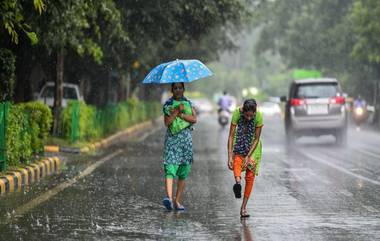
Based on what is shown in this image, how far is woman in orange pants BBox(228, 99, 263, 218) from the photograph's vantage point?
1054 centimetres

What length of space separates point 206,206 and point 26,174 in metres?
4.48

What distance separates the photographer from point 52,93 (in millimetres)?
30922

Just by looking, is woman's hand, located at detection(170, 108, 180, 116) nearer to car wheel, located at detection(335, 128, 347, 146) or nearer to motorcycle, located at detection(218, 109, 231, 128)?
car wheel, located at detection(335, 128, 347, 146)

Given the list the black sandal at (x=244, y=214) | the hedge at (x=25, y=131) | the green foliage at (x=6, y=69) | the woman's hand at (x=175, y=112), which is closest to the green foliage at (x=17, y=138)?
the hedge at (x=25, y=131)

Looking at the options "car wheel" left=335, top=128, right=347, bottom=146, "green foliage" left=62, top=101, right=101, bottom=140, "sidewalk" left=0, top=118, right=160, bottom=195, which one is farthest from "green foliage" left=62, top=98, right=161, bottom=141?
"car wheel" left=335, top=128, right=347, bottom=146

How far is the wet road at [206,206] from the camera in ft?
30.1

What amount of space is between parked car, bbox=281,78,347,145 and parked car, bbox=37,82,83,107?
896 centimetres

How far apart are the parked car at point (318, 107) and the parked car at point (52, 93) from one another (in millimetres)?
8958

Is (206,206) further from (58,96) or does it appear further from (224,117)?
(224,117)

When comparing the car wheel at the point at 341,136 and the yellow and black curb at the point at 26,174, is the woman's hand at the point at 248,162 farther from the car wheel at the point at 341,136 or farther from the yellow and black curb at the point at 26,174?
the car wheel at the point at 341,136

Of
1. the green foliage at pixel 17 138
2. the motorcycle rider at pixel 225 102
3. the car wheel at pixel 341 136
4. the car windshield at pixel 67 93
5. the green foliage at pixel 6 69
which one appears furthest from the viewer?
the motorcycle rider at pixel 225 102

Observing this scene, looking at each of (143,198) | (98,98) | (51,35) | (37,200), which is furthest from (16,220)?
(98,98)

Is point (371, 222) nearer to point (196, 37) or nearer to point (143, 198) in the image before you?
point (143, 198)

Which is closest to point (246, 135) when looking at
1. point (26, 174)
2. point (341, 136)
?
point (26, 174)
